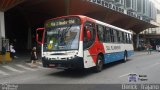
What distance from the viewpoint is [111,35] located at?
19062mm

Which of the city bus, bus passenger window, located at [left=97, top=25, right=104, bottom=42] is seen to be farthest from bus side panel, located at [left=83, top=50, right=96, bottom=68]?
bus passenger window, located at [left=97, top=25, right=104, bottom=42]

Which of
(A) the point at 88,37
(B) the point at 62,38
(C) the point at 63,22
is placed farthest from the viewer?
(C) the point at 63,22

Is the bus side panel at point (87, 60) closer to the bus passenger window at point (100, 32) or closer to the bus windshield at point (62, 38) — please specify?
the bus windshield at point (62, 38)

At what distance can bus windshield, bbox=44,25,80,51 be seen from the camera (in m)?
13.9

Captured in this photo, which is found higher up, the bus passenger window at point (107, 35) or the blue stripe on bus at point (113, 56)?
the bus passenger window at point (107, 35)

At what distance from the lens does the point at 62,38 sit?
46.4ft

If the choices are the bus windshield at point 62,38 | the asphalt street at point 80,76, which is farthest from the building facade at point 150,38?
the bus windshield at point 62,38

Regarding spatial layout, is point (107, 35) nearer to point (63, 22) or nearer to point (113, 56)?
point (113, 56)

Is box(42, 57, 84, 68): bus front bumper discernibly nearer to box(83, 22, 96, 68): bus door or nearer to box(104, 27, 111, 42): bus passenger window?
box(83, 22, 96, 68): bus door

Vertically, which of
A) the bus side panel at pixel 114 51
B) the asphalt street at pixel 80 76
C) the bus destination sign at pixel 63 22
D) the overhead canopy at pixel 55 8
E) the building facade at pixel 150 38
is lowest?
the asphalt street at pixel 80 76

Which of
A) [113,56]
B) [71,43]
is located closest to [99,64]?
[71,43]

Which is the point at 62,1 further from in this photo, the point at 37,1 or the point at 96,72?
the point at 96,72

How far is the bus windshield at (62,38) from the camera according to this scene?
13930 mm

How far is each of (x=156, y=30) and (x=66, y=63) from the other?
252ft
